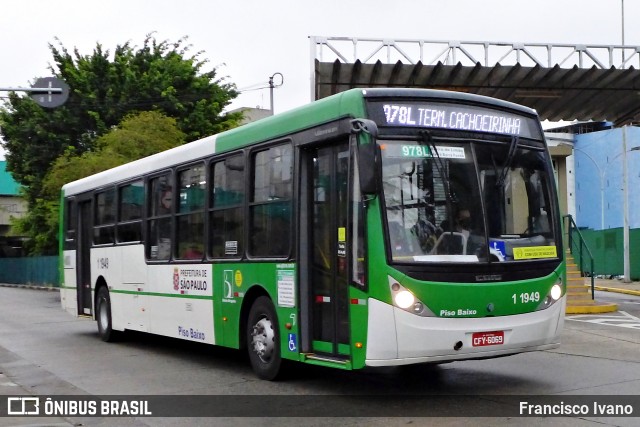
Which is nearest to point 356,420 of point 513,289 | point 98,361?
point 513,289

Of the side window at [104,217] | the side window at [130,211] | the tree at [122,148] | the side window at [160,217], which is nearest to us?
the side window at [160,217]

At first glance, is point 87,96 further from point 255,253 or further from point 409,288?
point 409,288

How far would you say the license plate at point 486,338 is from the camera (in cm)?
833

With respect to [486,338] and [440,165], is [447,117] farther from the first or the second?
[486,338]

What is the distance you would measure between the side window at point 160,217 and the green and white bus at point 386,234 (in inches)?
64.4

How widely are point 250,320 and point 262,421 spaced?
2487mm

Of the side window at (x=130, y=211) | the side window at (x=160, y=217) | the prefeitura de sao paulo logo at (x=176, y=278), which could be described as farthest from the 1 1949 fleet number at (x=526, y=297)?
the side window at (x=130, y=211)

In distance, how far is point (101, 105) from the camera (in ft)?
126

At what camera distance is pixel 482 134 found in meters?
8.87

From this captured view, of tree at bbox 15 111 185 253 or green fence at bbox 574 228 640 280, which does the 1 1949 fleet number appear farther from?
green fence at bbox 574 228 640 280

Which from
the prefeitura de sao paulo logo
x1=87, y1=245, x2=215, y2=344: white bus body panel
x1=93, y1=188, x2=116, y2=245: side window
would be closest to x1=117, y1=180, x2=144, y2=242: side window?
x1=87, y1=245, x2=215, y2=344: white bus body panel

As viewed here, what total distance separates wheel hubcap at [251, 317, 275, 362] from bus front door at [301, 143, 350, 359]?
2.91 ft

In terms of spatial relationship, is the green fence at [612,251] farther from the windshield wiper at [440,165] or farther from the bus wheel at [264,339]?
the windshield wiper at [440,165]

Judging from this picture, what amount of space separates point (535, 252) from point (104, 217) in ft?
31.1
